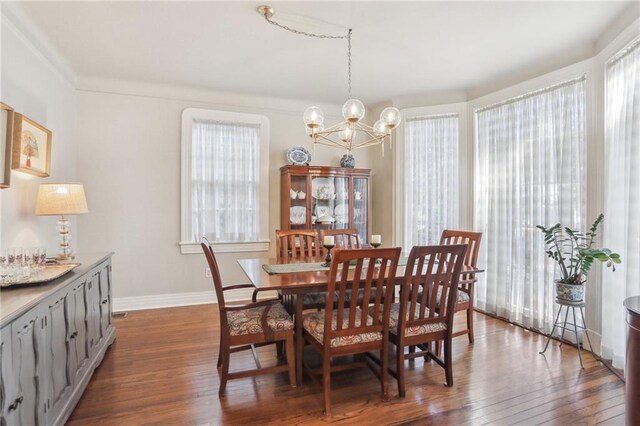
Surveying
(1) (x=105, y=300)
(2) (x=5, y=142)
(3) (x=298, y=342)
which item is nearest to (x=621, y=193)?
(3) (x=298, y=342)

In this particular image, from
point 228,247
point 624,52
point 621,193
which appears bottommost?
point 228,247

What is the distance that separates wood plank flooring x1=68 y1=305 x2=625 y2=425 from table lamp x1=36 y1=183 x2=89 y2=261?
1.08m

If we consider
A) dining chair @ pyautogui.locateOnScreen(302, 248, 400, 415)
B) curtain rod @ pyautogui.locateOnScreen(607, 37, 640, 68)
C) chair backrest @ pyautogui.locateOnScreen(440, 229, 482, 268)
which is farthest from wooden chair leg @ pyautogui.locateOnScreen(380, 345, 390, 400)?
curtain rod @ pyautogui.locateOnScreen(607, 37, 640, 68)

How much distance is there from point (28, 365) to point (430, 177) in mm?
4256

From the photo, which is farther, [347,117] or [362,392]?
[347,117]

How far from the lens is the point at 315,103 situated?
4707 mm

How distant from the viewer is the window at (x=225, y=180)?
414 centimetres

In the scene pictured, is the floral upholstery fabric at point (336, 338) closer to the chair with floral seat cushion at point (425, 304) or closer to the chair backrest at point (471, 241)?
Result: the chair with floral seat cushion at point (425, 304)

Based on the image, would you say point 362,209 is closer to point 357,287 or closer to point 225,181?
point 225,181

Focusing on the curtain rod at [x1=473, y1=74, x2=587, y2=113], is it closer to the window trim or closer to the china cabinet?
the window trim

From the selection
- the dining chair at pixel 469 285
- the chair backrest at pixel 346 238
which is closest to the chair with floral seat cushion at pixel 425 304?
the dining chair at pixel 469 285

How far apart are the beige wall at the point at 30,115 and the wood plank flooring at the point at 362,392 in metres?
1.24

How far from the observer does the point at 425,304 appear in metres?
2.18

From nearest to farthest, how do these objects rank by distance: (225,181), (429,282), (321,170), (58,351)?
1. (58,351)
2. (429,282)
3. (225,181)
4. (321,170)
